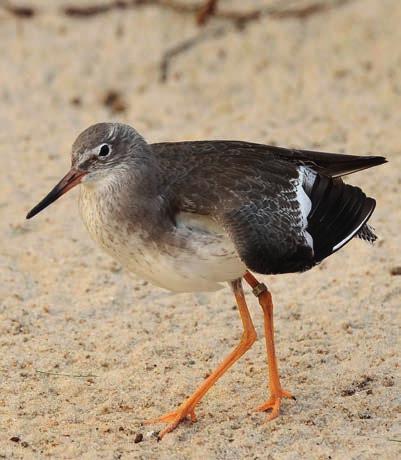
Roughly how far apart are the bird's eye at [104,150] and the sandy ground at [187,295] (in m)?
1.31

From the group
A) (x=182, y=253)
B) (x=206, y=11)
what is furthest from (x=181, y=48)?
(x=182, y=253)

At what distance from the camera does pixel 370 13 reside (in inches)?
416

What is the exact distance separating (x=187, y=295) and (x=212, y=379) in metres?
1.36

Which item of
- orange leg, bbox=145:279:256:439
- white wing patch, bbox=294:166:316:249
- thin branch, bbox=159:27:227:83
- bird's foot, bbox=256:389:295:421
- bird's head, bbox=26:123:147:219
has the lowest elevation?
bird's foot, bbox=256:389:295:421

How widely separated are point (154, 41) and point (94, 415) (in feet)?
18.9

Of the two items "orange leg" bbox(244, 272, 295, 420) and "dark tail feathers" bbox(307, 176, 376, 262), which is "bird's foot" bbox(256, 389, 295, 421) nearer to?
"orange leg" bbox(244, 272, 295, 420)

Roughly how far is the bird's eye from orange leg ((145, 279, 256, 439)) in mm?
1004

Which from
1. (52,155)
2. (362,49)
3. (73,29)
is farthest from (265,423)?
(73,29)

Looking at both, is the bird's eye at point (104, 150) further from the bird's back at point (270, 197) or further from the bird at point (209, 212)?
the bird's back at point (270, 197)

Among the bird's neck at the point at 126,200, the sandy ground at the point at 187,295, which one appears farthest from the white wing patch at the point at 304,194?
the sandy ground at the point at 187,295

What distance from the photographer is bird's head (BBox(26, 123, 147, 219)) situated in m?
5.44

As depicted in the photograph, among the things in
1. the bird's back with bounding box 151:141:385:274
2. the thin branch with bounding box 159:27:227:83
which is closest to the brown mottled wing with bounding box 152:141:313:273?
the bird's back with bounding box 151:141:385:274

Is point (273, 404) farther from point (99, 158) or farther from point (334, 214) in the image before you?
point (99, 158)

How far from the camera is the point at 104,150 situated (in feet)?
18.0
